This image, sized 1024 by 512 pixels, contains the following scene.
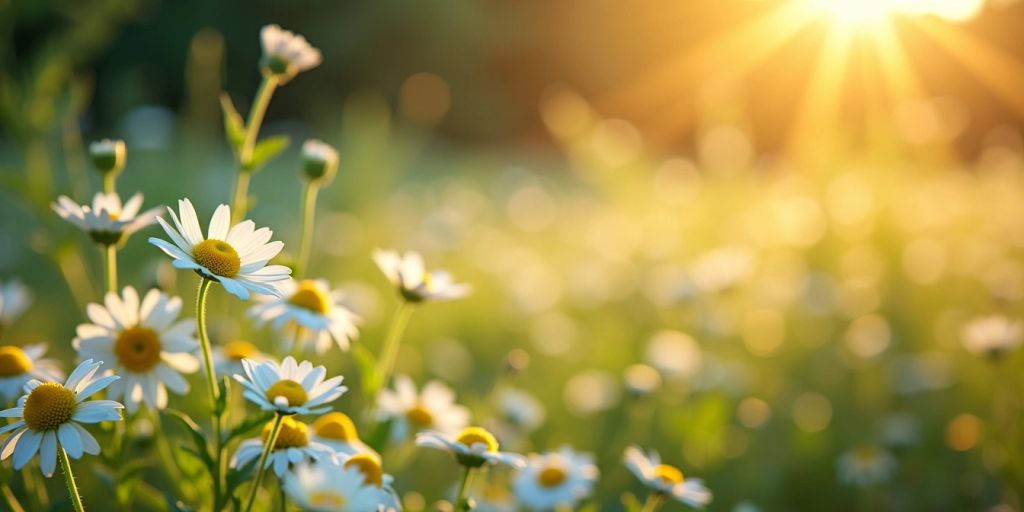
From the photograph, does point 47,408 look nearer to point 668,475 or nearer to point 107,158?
point 107,158

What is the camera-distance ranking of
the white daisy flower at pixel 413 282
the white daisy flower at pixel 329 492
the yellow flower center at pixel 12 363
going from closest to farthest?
the white daisy flower at pixel 329 492 → the yellow flower center at pixel 12 363 → the white daisy flower at pixel 413 282

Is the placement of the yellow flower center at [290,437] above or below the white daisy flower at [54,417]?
above

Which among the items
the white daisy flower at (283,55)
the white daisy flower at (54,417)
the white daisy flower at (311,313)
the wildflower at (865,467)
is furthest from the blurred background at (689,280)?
the white daisy flower at (54,417)

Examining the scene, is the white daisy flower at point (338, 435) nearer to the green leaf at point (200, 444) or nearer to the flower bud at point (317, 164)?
the green leaf at point (200, 444)

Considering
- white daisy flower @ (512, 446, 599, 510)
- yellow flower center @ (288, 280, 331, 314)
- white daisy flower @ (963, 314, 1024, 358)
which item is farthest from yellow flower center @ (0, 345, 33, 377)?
white daisy flower @ (963, 314, 1024, 358)

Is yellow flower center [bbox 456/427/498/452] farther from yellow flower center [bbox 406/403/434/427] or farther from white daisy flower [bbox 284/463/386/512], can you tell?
yellow flower center [bbox 406/403/434/427]

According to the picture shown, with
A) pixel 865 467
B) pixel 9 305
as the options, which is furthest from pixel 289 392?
pixel 865 467

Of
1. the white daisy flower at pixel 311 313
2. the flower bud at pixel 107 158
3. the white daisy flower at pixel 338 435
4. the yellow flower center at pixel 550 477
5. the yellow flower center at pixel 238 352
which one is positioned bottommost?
the white daisy flower at pixel 338 435

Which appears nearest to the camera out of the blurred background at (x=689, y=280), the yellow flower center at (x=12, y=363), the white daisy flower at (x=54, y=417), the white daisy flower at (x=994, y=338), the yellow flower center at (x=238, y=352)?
the white daisy flower at (x=54, y=417)

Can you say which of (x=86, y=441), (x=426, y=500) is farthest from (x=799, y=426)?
(x=86, y=441)

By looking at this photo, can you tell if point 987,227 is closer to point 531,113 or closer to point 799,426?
point 799,426
